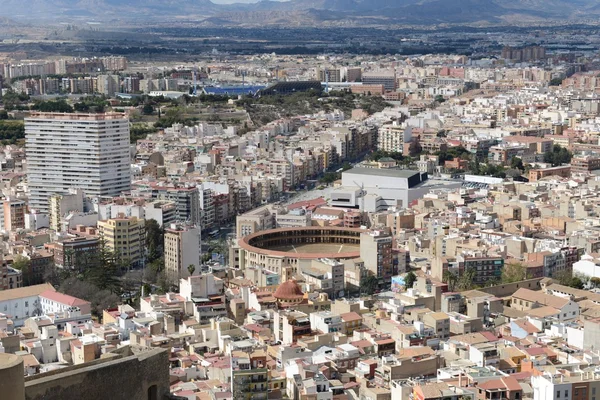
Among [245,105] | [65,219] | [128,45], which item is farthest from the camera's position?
[128,45]

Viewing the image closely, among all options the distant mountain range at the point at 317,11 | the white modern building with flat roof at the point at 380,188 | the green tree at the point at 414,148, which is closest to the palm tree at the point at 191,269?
the white modern building with flat roof at the point at 380,188

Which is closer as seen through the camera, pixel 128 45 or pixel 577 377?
pixel 577 377

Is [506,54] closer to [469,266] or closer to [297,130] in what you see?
[297,130]

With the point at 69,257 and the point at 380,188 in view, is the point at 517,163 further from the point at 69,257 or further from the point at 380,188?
the point at 69,257

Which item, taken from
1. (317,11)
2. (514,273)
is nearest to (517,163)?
(514,273)

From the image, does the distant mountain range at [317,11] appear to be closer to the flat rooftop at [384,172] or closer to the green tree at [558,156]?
the green tree at [558,156]

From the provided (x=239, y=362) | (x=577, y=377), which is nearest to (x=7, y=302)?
(x=239, y=362)

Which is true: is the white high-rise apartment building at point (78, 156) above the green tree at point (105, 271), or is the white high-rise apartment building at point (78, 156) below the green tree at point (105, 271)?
above
